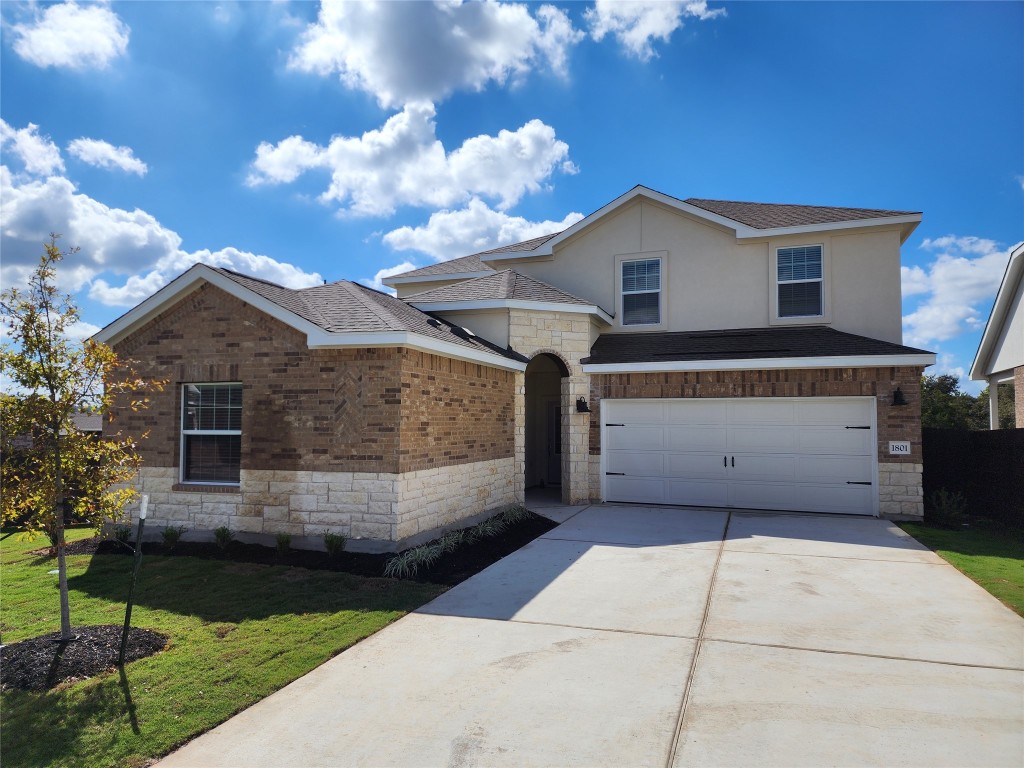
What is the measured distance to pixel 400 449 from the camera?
8109mm

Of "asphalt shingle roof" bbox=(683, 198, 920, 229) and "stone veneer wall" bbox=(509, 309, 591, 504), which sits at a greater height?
"asphalt shingle roof" bbox=(683, 198, 920, 229)

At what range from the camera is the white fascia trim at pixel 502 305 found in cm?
1189

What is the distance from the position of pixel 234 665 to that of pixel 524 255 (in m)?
12.1

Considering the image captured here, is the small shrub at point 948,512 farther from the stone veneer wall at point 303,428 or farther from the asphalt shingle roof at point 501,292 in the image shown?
the stone veneer wall at point 303,428

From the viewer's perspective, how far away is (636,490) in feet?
41.8

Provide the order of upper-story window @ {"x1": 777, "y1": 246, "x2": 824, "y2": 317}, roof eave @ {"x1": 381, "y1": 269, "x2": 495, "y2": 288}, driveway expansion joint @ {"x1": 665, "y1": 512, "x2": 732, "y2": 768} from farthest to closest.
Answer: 1. roof eave @ {"x1": 381, "y1": 269, "x2": 495, "y2": 288}
2. upper-story window @ {"x1": 777, "y1": 246, "x2": 824, "y2": 317}
3. driveway expansion joint @ {"x1": 665, "y1": 512, "x2": 732, "y2": 768}

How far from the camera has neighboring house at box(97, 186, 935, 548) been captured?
8445 millimetres

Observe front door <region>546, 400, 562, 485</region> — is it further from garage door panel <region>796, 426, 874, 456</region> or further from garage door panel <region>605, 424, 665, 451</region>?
garage door panel <region>796, 426, 874, 456</region>

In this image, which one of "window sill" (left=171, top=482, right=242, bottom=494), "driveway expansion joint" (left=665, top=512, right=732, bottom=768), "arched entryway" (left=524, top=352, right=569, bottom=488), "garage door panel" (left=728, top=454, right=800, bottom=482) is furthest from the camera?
"arched entryway" (left=524, top=352, right=569, bottom=488)

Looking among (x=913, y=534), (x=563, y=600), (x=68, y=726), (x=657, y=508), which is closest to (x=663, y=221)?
(x=657, y=508)

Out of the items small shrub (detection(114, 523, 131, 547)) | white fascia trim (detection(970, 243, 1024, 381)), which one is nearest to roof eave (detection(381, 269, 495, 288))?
small shrub (detection(114, 523, 131, 547))

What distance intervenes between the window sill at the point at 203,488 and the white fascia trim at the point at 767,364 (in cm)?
720

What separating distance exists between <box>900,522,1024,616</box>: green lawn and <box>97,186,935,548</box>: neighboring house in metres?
1.18

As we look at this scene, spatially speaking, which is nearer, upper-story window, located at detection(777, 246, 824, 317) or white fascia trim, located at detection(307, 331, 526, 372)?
white fascia trim, located at detection(307, 331, 526, 372)
